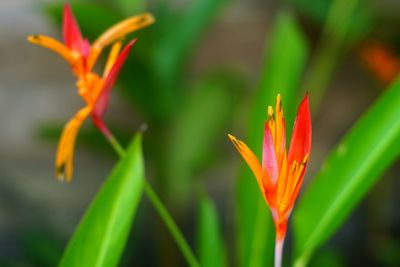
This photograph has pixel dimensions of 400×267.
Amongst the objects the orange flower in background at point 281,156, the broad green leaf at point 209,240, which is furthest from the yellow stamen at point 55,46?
the broad green leaf at point 209,240

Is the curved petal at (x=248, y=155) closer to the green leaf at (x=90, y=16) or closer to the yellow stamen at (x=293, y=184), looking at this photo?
the yellow stamen at (x=293, y=184)

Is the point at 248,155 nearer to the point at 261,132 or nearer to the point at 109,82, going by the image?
the point at 109,82

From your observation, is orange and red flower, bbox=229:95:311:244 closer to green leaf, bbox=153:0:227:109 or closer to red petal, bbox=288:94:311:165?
red petal, bbox=288:94:311:165

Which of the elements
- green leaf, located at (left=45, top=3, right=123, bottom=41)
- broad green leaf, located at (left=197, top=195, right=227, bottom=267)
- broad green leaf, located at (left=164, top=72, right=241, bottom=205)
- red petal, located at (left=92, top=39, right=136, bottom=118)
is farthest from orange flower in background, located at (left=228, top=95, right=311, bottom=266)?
broad green leaf, located at (left=164, top=72, right=241, bottom=205)

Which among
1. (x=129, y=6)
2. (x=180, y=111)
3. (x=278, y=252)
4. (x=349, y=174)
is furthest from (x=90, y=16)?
(x=278, y=252)

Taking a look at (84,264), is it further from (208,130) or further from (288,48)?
(208,130)
